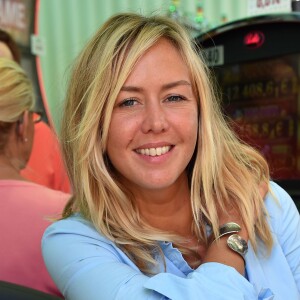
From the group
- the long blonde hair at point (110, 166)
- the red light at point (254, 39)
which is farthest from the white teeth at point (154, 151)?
the red light at point (254, 39)

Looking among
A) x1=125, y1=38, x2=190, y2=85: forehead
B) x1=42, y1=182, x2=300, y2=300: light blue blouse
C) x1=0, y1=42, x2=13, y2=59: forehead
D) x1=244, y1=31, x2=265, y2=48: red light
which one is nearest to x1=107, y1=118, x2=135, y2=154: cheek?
x1=125, y1=38, x2=190, y2=85: forehead

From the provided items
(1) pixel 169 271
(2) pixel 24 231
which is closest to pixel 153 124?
(1) pixel 169 271

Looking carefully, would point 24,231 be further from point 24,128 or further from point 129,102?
point 129,102

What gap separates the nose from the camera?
125cm

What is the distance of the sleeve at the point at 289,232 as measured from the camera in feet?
4.44

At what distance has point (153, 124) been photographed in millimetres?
1243

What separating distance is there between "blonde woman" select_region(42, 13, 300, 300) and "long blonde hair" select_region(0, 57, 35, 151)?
0.46 m

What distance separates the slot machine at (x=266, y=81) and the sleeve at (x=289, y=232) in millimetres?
695

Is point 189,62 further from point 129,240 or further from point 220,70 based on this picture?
point 220,70

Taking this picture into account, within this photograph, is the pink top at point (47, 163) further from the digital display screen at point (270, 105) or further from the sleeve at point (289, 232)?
the sleeve at point (289, 232)

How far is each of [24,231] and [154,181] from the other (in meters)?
0.54

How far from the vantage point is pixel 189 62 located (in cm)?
137

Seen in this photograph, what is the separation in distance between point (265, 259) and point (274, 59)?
1156 mm

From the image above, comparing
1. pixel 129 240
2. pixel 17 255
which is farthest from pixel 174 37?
pixel 17 255
